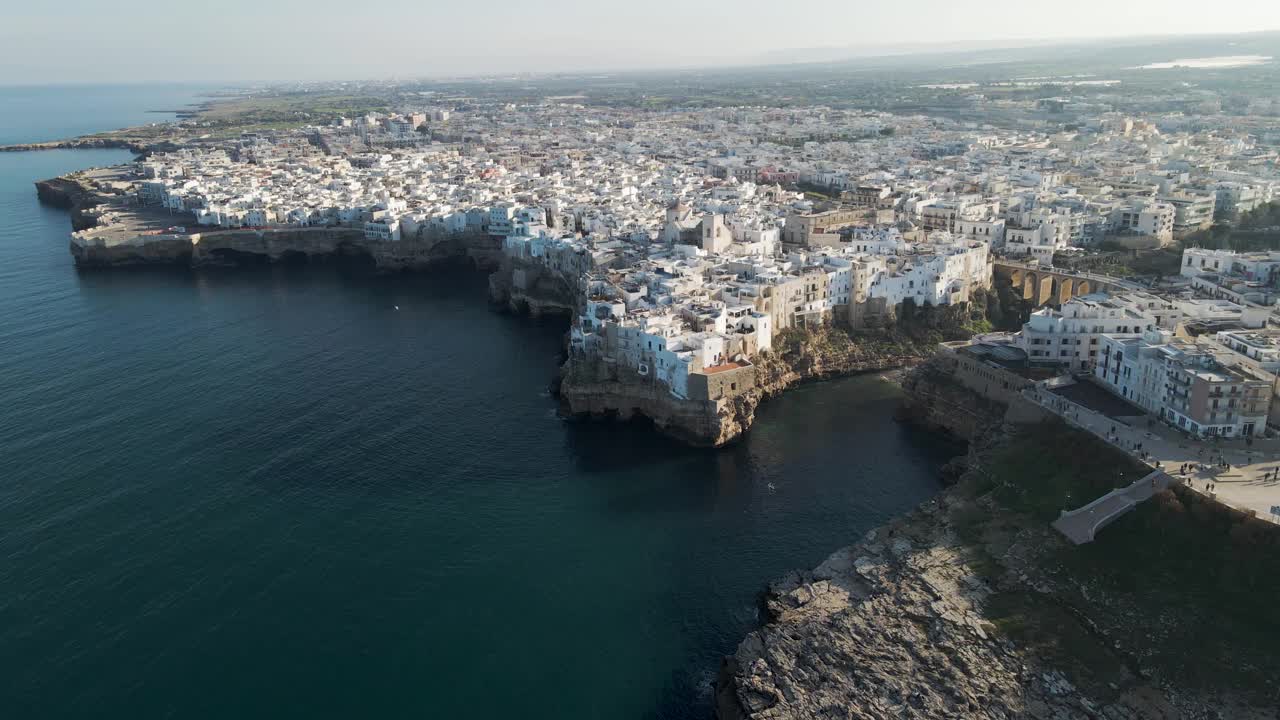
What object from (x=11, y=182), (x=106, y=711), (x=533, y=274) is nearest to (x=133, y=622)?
(x=106, y=711)

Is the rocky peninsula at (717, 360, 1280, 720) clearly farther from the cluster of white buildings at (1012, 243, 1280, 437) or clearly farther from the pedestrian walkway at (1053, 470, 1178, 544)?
the cluster of white buildings at (1012, 243, 1280, 437)

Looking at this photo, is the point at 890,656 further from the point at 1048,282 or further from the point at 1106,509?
the point at 1048,282

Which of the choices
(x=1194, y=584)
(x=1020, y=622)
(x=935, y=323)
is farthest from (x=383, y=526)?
(x=935, y=323)

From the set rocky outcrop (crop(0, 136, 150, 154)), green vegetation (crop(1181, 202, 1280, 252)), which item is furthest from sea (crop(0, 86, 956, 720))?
rocky outcrop (crop(0, 136, 150, 154))

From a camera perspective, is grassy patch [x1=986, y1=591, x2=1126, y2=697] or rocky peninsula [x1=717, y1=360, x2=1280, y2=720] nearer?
rocky peninsula [x1=717, y1=360, x2=1280, y2=720]

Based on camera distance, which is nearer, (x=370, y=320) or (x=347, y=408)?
(x=347, y=408)

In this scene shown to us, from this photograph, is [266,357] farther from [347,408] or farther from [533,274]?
[533,274]
